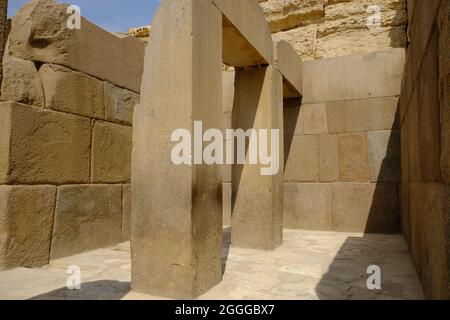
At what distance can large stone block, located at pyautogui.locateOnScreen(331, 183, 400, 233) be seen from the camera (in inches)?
246

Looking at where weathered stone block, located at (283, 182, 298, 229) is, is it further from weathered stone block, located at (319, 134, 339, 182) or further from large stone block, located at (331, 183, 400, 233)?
large stone block, located at (331, 183, 400, 233)

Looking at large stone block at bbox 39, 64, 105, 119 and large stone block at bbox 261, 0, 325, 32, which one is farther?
large stone block at bbox 261, 0, 325, 32

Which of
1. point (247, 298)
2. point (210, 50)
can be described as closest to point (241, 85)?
point (210, 50)

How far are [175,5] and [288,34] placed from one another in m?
6.85

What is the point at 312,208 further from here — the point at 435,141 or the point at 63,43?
the point at 63,43

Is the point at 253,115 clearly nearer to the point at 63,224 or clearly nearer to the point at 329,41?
the point at 63,224

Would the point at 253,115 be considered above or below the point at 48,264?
above

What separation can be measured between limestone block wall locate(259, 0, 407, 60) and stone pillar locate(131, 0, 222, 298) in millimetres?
6271

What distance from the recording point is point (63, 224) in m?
4.65

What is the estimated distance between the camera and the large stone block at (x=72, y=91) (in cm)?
459

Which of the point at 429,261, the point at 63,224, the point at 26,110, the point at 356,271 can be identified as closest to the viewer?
the point at 429,261

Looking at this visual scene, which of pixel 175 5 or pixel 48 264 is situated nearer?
pixel 175 5

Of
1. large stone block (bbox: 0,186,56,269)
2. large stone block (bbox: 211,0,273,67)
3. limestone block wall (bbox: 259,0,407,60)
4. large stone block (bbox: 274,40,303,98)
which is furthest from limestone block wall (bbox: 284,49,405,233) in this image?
large stone block (bbox: 0,186,56,269)

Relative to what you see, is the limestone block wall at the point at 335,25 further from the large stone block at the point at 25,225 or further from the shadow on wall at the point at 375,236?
the large stone block at the point at 25,225
